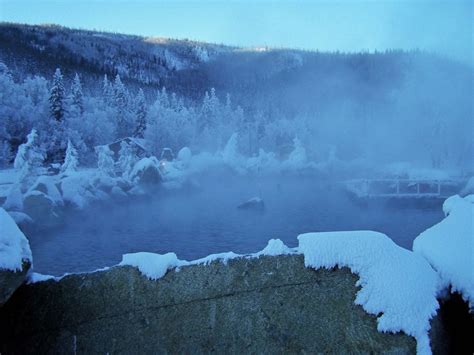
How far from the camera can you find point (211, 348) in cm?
384

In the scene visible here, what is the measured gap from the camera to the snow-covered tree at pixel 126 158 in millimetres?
42969

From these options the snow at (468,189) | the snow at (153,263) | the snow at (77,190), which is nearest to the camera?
the snow at (153,263)

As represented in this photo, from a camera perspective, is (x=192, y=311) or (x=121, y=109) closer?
(x=192, y=311)

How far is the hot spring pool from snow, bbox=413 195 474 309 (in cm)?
1774

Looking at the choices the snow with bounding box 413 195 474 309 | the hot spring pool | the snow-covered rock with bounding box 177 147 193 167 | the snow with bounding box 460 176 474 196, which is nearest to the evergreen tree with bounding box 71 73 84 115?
the snow-covered rock with bounding box 177 147 193 167

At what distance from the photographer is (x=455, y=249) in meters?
4.06

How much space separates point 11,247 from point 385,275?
375 centimetres

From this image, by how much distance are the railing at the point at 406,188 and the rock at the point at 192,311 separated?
36664 millimetres

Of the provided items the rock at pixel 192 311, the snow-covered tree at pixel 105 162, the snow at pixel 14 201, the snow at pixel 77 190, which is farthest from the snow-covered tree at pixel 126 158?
the rock at pixel 192 311

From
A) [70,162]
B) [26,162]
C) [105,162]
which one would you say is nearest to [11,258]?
[26,162]

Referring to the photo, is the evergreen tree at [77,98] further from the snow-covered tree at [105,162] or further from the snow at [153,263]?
the snow at [153,263]

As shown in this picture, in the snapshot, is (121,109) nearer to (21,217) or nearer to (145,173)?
(145,173)

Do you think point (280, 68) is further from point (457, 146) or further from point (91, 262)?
point (91, 262)

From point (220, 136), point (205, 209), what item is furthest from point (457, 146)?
point (205, 209)
